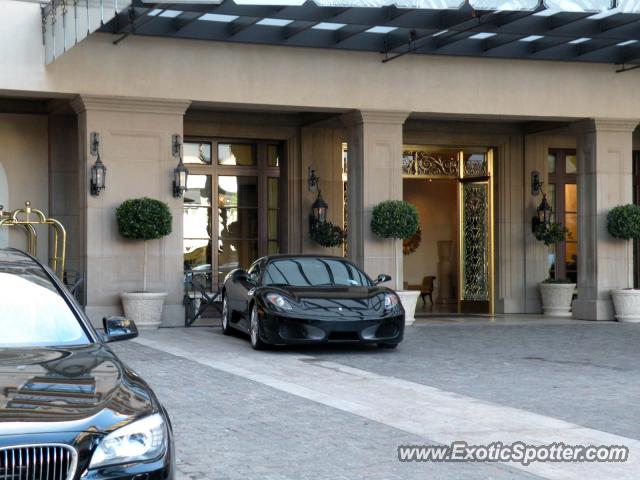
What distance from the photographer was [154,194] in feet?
60.6

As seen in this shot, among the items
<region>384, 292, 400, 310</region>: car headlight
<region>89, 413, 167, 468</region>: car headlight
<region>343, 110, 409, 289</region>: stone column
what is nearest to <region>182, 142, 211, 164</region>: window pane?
<region>343, 110, 409, 289</region>: stone column

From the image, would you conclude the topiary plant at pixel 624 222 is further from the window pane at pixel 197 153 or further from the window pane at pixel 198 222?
the window pane at pixel 197 153

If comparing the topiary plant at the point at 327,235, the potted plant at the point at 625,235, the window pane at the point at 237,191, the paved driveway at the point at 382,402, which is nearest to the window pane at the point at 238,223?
the window pane at the point at 237,191

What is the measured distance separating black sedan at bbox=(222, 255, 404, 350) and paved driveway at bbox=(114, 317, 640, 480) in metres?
0.30

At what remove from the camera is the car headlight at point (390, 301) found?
1398 cm

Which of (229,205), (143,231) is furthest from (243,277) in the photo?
(229,205)

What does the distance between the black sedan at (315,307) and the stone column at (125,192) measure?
12.0 ft

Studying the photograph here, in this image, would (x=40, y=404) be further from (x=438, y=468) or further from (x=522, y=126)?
(x=522, y=126)

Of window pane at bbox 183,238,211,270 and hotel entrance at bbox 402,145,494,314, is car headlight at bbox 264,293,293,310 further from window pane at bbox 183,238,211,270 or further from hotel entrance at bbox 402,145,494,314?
hotel entrance at bbox 402,145,494,314

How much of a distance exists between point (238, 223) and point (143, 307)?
4.85 meters

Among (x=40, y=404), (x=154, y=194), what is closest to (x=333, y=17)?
(x=154, y=194)

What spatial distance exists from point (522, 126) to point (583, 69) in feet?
9.52

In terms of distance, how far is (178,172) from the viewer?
1844cm

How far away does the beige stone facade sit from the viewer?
1808 centimetres
